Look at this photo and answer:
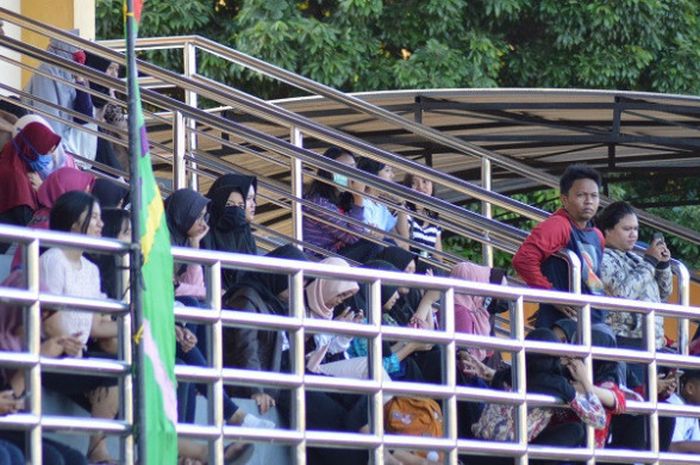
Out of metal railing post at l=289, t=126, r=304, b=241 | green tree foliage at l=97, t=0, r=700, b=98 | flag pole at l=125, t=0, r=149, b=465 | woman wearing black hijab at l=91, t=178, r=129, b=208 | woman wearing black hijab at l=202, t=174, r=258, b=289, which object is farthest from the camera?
green tree foliage at l=97, t=0, r=700, b=98

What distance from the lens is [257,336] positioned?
756 centimetres

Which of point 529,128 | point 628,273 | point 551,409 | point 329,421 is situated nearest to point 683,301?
point 628,273

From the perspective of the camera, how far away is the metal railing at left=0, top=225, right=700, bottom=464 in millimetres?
6309

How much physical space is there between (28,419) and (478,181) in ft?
34.9

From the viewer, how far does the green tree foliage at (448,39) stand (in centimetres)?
1811

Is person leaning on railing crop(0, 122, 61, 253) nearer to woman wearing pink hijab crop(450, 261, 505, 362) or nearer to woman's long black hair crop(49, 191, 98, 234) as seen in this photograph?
woman's long black hair crop(49, 191, 98, 234)

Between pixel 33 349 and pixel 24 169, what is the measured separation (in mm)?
2592

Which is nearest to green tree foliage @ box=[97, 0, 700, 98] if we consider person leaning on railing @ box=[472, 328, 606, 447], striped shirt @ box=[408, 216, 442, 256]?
striped shirt @ box=[408, 216, 442, 256]

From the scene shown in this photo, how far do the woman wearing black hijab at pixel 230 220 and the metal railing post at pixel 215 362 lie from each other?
1638 millimetres

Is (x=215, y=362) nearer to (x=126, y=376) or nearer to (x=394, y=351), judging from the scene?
(x=126, y=376)

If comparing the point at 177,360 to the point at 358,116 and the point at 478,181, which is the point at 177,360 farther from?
the point at 478,181

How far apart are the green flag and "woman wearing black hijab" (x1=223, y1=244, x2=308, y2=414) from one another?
914 mm

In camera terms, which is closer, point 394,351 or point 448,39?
point 394,351

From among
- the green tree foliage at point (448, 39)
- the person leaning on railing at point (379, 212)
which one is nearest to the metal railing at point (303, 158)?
the person leaning on railing at point (379, 212)
